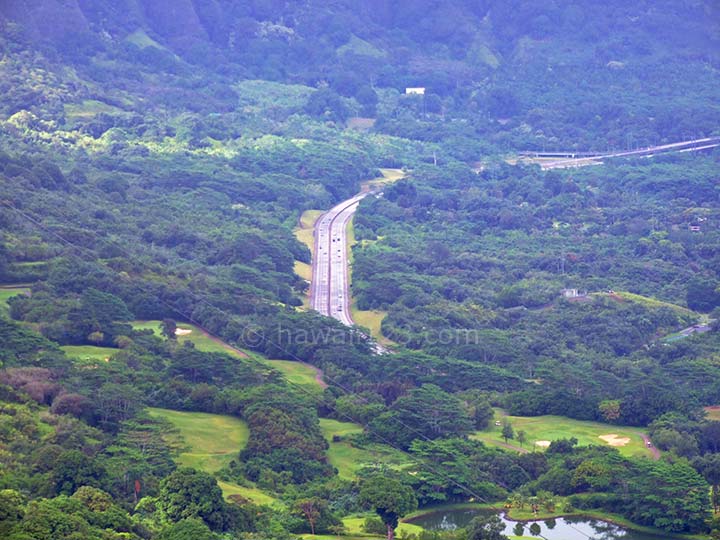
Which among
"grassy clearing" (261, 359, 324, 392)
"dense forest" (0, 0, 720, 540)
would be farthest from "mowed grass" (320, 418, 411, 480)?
"grassy clearing" (261, 359, 324, 392)

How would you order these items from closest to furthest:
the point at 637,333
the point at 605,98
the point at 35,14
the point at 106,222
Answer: the point at 637,333 < the point at 106,222 < the point at 35,14 < the point at 605,98

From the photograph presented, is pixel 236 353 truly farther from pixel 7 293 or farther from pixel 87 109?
pixel 87 109

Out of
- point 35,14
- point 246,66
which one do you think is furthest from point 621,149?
point 35,14

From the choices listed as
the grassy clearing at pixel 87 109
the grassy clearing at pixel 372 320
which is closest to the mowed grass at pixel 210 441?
the grassy clearing at pixel 372 320

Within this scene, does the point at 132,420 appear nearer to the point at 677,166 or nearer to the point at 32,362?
the point at 32,362

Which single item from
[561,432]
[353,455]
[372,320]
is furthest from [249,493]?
[372,320]

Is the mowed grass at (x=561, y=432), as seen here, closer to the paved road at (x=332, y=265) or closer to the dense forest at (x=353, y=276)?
the dense forest at (x=353, y=276)

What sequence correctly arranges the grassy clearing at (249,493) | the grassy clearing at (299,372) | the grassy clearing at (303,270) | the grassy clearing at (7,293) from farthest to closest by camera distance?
the grassy clearing at (303,270), the grassy clearing at (7,293), the grassy clearing at (299,372), the grassy clearing at (249,493)
